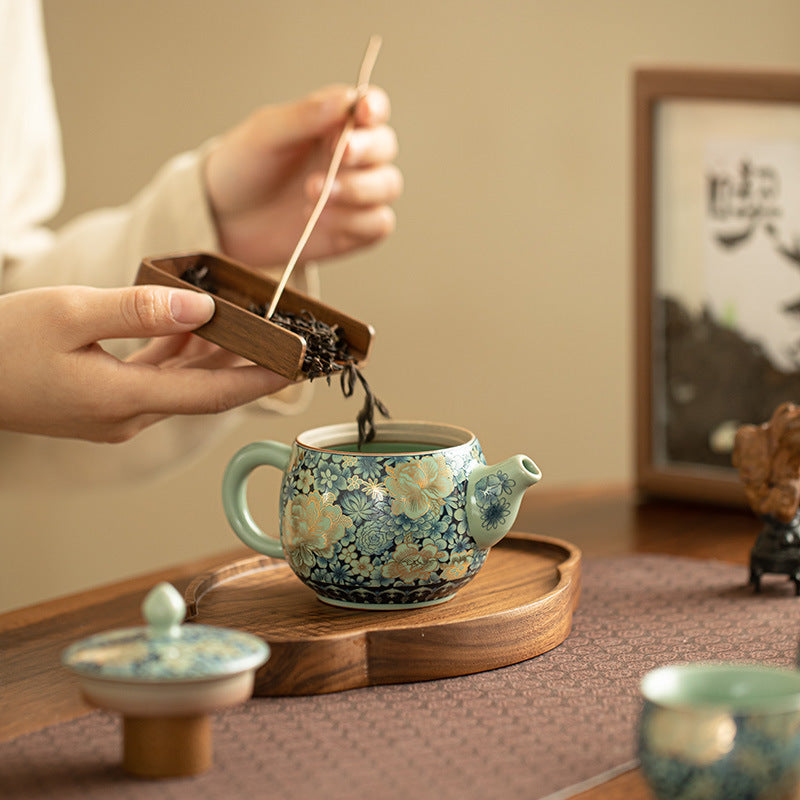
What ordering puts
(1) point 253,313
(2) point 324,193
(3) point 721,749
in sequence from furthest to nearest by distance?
(2) point 324,193 < (1) point 253,313 < (3) point 721,749

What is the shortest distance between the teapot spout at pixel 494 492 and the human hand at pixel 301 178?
0.56 metres

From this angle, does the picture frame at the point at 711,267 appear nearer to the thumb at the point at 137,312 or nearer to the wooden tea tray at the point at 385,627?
the wooden tea tray at the point at 385,627

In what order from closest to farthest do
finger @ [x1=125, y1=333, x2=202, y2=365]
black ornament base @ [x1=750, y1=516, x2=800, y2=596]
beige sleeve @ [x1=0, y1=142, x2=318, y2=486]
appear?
black ornament base @ [x1=750, y1=516, x2=800, y2=596] < finger @ [x1=125, y1=333, x2=202, y2=365] < beige sleeve @ [x1=0, y1=142, x2=318, y2=486]

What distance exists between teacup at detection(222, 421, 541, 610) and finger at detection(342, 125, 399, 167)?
585mm

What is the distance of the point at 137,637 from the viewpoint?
22.5 inches

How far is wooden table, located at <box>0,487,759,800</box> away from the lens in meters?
0.71

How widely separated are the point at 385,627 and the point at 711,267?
74cm

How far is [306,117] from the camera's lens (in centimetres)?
126

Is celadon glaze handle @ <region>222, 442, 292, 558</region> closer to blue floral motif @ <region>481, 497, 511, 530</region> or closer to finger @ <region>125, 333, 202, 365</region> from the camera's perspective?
blue floral motif @ <region>481, 497, 511, 530</region>

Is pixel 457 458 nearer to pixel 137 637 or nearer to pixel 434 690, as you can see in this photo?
pixel 434 690

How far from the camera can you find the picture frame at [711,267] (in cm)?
124

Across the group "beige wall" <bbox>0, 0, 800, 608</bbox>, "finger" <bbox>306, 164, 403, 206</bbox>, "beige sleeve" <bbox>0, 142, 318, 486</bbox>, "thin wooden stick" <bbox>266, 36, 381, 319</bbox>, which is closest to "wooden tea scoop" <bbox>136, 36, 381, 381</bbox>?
"thin wooden stick" <bbox>266, 36, 381, 319</bbox>

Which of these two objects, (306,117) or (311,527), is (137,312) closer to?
(311,527)

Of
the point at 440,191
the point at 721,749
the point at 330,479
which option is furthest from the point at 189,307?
the point at 440,191
